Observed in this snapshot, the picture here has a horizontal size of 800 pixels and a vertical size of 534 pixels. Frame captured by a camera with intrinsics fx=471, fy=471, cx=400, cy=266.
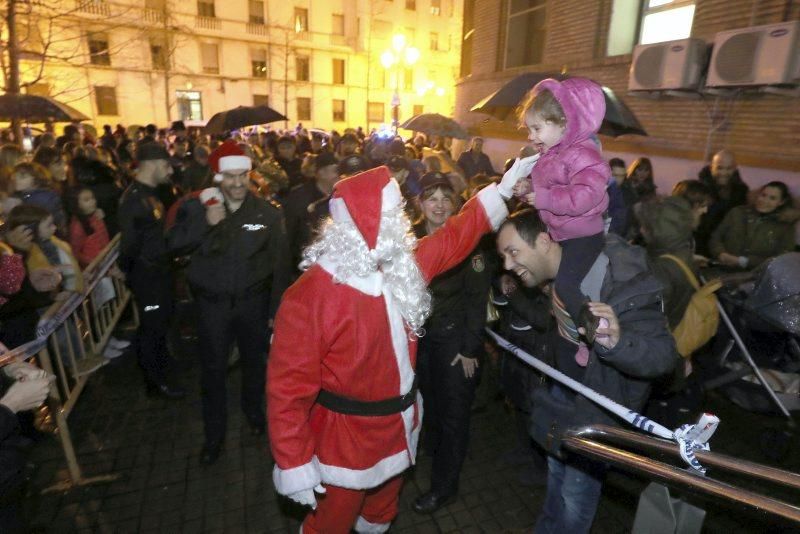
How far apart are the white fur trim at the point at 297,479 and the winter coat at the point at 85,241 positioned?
465 centimetres

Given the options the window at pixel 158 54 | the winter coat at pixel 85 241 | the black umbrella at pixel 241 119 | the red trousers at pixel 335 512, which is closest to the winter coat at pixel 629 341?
the red trousers at pixel 335 512

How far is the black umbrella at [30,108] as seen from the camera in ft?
27.7

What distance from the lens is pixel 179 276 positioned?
903 centimetres

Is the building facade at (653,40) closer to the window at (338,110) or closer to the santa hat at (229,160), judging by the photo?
the santa hat at (229,160)

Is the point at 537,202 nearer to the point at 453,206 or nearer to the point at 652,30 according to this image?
the point at 453,206

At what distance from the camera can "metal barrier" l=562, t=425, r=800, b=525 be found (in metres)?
1.36

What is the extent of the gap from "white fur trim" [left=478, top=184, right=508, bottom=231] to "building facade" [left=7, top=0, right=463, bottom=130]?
→ 3235 cm

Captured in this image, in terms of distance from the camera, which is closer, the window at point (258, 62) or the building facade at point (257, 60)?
the building facade at point (257, 60)

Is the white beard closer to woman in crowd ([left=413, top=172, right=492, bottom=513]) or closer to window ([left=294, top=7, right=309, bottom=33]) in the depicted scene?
woman in crowd ([left=413, top=172, right=492, bottom=513])

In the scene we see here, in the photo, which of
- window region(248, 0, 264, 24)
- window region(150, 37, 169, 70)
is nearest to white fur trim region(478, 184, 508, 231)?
window region(150, 37, 169, 70)

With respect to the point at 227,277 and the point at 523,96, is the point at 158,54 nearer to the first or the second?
the point at 227,277

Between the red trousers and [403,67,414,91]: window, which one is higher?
[403,67,414,91]: window

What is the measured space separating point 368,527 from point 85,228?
16.2 feet

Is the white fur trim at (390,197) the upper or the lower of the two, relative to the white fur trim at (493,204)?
Answer: upper
